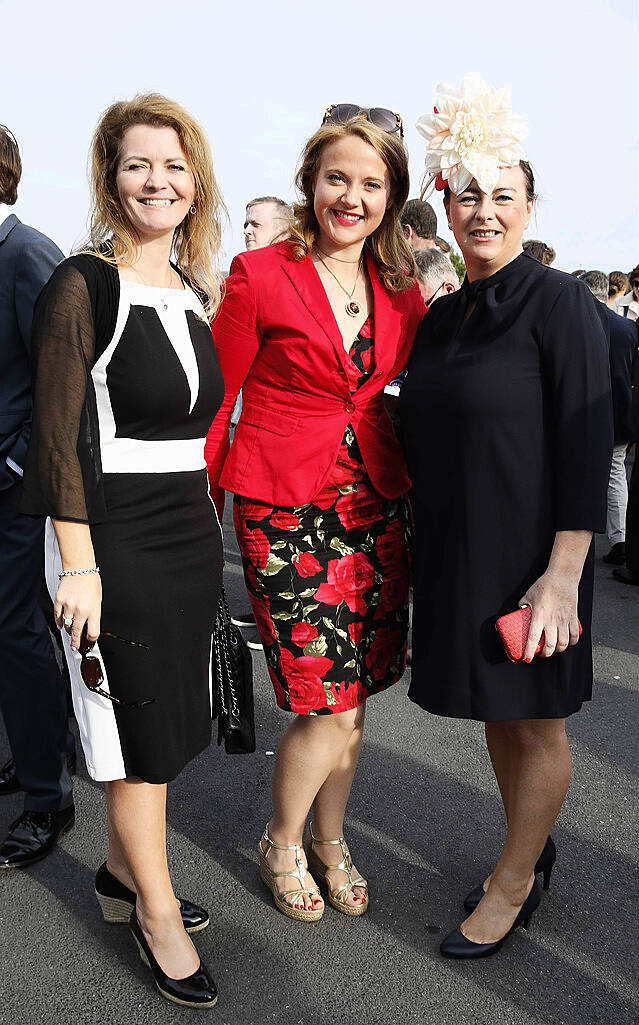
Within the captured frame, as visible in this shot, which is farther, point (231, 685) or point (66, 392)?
point (231, 685)

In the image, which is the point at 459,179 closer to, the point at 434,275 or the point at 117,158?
the point at 117,158

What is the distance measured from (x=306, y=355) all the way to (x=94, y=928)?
1629 millimetres

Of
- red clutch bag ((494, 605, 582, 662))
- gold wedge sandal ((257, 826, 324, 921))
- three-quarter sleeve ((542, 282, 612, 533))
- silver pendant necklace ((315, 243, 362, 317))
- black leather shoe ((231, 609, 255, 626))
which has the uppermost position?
silver pendant necklace ((315, 243, 362, 317))

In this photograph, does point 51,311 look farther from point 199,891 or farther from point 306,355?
point 199,891

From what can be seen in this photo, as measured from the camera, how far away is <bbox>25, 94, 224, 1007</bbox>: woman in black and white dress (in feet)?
5.73

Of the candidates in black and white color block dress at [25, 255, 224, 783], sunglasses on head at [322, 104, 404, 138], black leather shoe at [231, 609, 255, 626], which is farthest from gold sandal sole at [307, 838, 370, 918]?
black leather shoe at [231, 609, 255, 626]

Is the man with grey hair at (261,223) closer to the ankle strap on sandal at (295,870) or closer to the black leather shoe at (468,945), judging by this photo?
the ankle strap on sandal at (295,870)

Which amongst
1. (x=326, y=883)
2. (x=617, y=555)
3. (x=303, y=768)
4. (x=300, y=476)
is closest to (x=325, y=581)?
(x=300, y=476)

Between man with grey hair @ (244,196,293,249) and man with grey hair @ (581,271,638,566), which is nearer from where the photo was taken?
man with grey hair @ (244,196,293,249)

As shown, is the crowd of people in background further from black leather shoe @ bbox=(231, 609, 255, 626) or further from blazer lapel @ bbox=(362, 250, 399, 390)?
black leather shoe @ bbox=(231, 609, 255, 626)

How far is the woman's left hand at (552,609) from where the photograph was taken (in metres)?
1.92

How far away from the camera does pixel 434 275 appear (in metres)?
3.93

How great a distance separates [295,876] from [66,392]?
149 centimetres

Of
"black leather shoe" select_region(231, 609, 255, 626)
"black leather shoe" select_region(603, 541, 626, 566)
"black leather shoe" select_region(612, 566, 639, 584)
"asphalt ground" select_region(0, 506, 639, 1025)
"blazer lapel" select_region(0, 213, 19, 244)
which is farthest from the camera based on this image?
"black leather shoe" select_region(603, 541, 626, 566)
